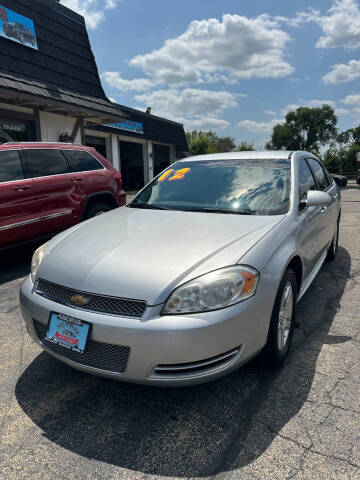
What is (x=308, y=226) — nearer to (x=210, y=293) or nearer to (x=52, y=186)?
(x=210, y=293)

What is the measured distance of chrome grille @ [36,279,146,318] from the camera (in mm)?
1849

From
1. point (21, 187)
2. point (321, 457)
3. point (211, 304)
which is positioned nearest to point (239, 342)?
point (211, 304)

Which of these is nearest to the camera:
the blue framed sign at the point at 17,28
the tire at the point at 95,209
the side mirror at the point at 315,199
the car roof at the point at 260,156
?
the side mirror at the point at 315,199

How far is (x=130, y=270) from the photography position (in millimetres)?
1973

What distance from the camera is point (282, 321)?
2.37 metres

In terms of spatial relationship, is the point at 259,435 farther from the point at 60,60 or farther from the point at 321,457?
the point at 60,60

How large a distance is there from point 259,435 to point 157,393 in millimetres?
662

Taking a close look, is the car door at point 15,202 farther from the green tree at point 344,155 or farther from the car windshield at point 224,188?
the green tree at point 344,155

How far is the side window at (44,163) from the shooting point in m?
4.90

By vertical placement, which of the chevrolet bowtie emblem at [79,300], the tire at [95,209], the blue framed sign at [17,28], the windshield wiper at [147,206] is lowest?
the tire at [95,209]

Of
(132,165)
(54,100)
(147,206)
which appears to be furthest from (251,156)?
(132,165)

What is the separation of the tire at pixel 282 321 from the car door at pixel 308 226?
35cm

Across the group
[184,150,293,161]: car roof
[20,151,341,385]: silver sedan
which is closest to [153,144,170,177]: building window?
[184,150,293,161]: car roof

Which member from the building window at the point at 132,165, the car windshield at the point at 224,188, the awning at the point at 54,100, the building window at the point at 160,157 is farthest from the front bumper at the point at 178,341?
the building window at the point at 160,157
